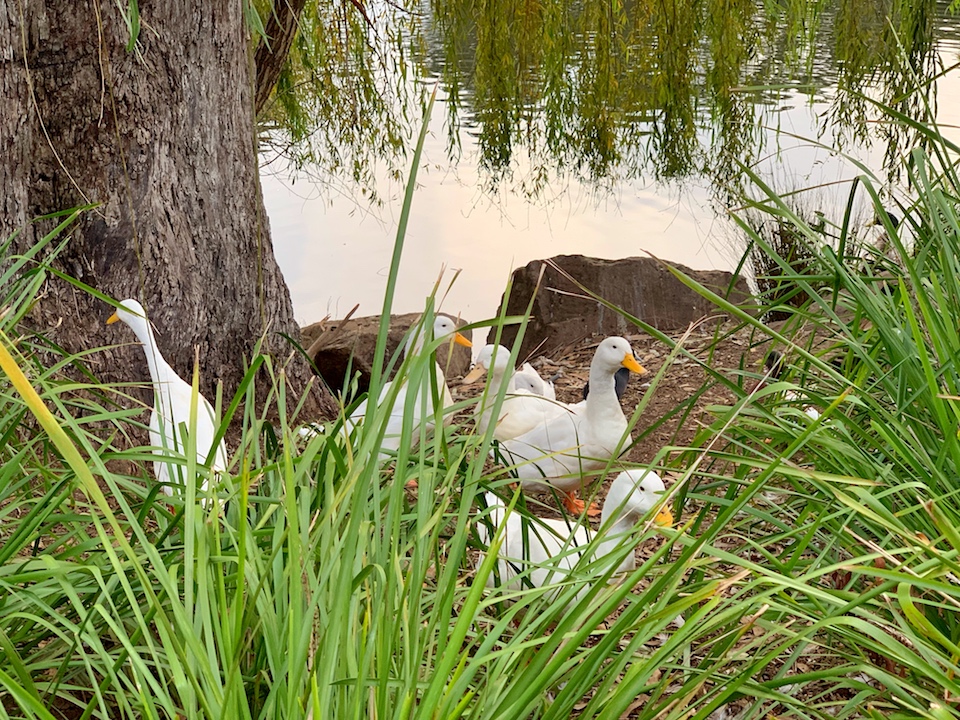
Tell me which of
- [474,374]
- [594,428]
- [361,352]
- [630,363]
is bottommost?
[361,352]

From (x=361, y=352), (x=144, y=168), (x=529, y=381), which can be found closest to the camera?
(x=144, y=168)

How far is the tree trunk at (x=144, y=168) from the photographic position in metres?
2.46

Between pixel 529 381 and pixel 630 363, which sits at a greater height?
pixel 630 363

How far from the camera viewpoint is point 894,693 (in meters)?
0.97

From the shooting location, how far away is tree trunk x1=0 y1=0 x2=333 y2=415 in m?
2.46

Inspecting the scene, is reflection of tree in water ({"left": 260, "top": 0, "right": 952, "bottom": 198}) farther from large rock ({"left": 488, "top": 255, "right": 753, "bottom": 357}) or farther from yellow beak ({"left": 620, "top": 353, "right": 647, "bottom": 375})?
yellow beak ({"left": 620, "top": 353, "right": 647, "bottom": 375})

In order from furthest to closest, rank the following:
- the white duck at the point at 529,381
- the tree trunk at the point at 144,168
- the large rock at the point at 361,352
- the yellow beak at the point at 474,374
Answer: the large rock at the point at 361,352
the yellow beak at the point at 474,374
the white duck at the point at 529,381
the tree trunk at the point at 144,168

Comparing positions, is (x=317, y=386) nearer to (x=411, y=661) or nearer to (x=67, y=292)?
(x=67, y=292)

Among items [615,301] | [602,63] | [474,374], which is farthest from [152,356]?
[602,63]

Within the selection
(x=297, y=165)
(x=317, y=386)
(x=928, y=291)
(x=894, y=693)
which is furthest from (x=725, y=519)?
(x=297, y=165)

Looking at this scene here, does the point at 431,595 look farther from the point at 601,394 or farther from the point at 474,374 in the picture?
the point at 474,374

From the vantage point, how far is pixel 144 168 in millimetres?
2652

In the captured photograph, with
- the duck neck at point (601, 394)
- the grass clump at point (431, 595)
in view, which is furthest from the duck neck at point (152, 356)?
the duck neck at point (601, 394)

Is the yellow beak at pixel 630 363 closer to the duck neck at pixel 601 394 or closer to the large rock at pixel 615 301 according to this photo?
the duck neck at pixel 601 394
